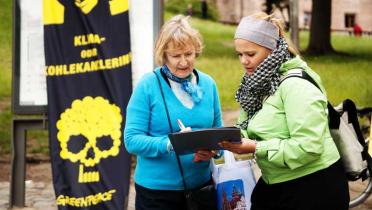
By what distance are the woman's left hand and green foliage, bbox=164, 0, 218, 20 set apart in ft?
110

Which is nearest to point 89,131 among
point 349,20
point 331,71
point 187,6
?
point 331,71

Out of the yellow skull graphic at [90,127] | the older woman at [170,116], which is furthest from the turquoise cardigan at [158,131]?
the yellow skull graphic at [90,127]

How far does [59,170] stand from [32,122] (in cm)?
67

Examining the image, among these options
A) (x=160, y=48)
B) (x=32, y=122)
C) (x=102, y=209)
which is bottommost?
(x=102, y=209)

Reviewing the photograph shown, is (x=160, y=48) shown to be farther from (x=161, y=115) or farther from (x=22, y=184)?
(x=22, y=184)

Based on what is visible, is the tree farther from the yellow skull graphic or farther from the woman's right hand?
the woman's right hand

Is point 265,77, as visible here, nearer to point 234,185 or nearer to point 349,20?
point 234,185

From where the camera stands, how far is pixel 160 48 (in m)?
3.48

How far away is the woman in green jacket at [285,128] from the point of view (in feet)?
10.1

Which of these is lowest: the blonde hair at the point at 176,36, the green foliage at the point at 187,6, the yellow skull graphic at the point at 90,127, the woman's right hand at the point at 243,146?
the yellow skull graphic at the point at 90,127

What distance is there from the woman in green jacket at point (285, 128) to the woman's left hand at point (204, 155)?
0.55ft

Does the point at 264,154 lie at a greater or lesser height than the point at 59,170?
greater

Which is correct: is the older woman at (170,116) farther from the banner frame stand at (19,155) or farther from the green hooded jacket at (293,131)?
the banner frame stand at (19,155)

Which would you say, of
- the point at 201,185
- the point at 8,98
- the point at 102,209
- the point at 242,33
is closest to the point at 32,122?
the point at 102,209
